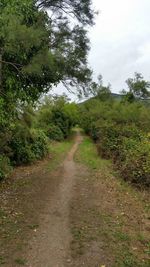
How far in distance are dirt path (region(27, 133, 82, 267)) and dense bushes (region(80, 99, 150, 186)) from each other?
111 inches

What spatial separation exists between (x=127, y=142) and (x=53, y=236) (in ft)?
35.0

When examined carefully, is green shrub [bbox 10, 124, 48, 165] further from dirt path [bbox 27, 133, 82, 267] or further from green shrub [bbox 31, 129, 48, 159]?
dirt path [bbox 27, 133, 82, 267]

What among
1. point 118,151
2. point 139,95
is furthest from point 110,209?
point 139,95

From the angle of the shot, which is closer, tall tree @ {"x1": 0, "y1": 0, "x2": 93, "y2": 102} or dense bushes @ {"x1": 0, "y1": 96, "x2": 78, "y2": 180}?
tall tree @ {"x1": 0, "y1": 0, "x2": 93, "y2": 102}

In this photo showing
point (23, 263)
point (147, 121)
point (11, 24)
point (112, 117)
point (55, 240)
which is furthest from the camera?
point (112, 117)

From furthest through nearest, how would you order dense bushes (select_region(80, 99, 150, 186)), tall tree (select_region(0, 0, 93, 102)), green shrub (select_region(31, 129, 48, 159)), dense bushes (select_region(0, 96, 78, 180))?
green shrub (select_region(31, 129, 48, 159))
dense bushes (select_region(0, 96, 78, 180))
dense bushes (select_region(80, 99, 150, 186))
tall tree (select_region(0, 0, 93, 102))

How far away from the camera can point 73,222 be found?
28.2 feet

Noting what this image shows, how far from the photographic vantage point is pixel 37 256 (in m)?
6.50

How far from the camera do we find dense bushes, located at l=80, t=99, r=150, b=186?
1331 cm

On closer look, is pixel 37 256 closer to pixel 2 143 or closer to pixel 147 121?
pixel 2 143

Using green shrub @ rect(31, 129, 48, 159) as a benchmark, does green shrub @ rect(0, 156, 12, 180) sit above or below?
below

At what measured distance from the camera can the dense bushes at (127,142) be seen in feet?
43.7

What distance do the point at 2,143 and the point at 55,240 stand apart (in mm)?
7415

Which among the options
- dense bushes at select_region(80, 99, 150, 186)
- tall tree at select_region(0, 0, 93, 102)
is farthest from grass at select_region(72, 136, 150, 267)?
tall tree at select_region(0, 0, 93, 102)
